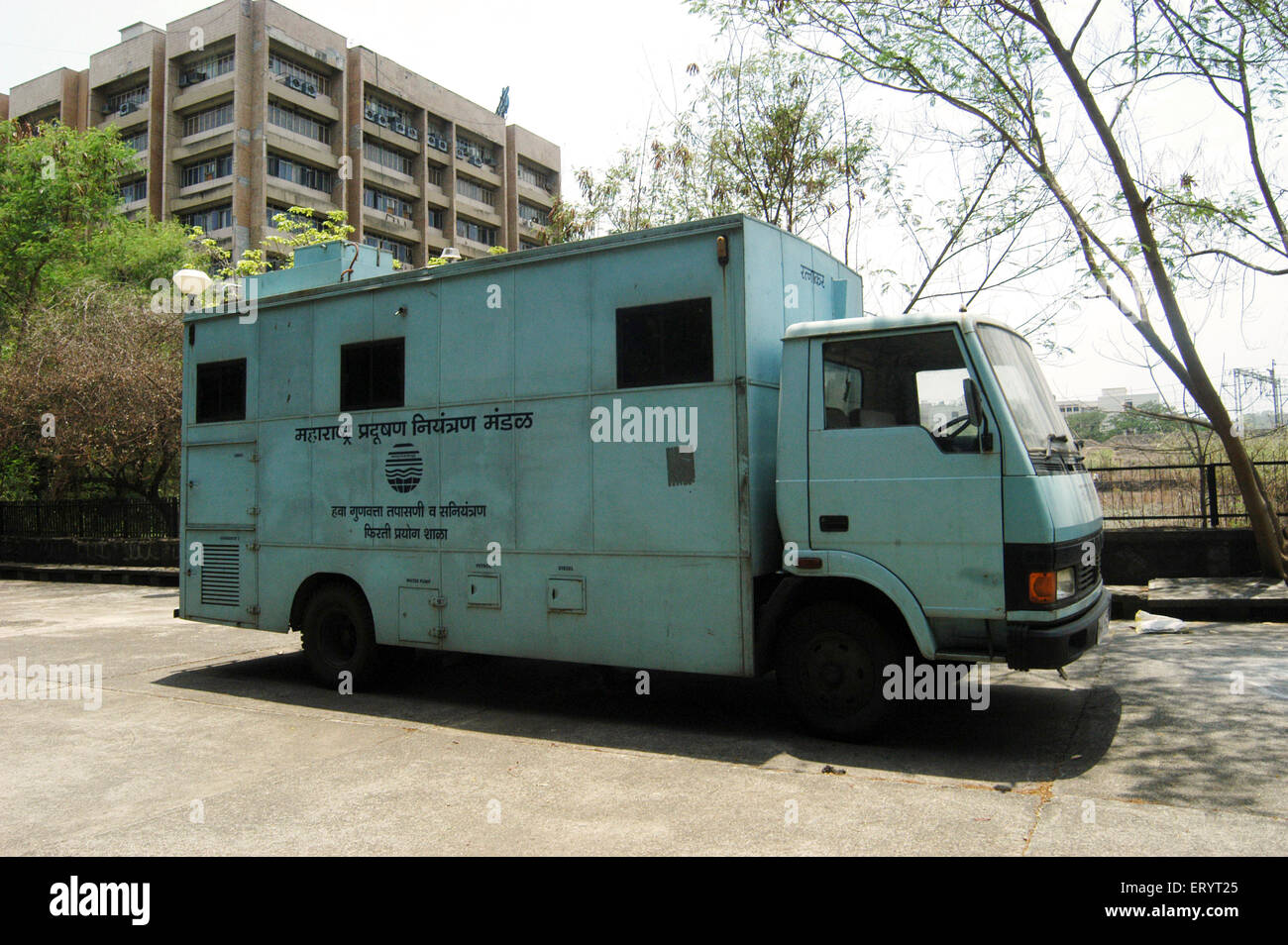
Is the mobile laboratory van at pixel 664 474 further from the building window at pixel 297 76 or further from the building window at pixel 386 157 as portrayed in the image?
the building window at pixel 386 157

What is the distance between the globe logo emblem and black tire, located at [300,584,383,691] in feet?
3.80

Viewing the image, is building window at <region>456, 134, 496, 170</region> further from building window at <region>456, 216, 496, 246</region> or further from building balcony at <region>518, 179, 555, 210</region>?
building window at <region>456, 216, 496, 246</region>

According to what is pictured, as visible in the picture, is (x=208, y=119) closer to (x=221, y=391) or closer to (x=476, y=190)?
(x=476, y=190)

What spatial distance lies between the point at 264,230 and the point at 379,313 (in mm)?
41928

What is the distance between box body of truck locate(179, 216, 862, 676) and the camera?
20.3ft

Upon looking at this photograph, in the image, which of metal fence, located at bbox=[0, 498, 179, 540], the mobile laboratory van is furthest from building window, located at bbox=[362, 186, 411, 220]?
the mobile laboratory van

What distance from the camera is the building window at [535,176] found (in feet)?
215

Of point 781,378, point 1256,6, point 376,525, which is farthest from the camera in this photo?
point 1256,6

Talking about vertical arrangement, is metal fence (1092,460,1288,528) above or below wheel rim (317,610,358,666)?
above

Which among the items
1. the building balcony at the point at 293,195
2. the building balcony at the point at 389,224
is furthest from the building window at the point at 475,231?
the building balcony at the point at 293,195

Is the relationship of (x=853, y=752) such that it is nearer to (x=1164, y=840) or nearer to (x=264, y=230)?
(x=1164, y=840)
